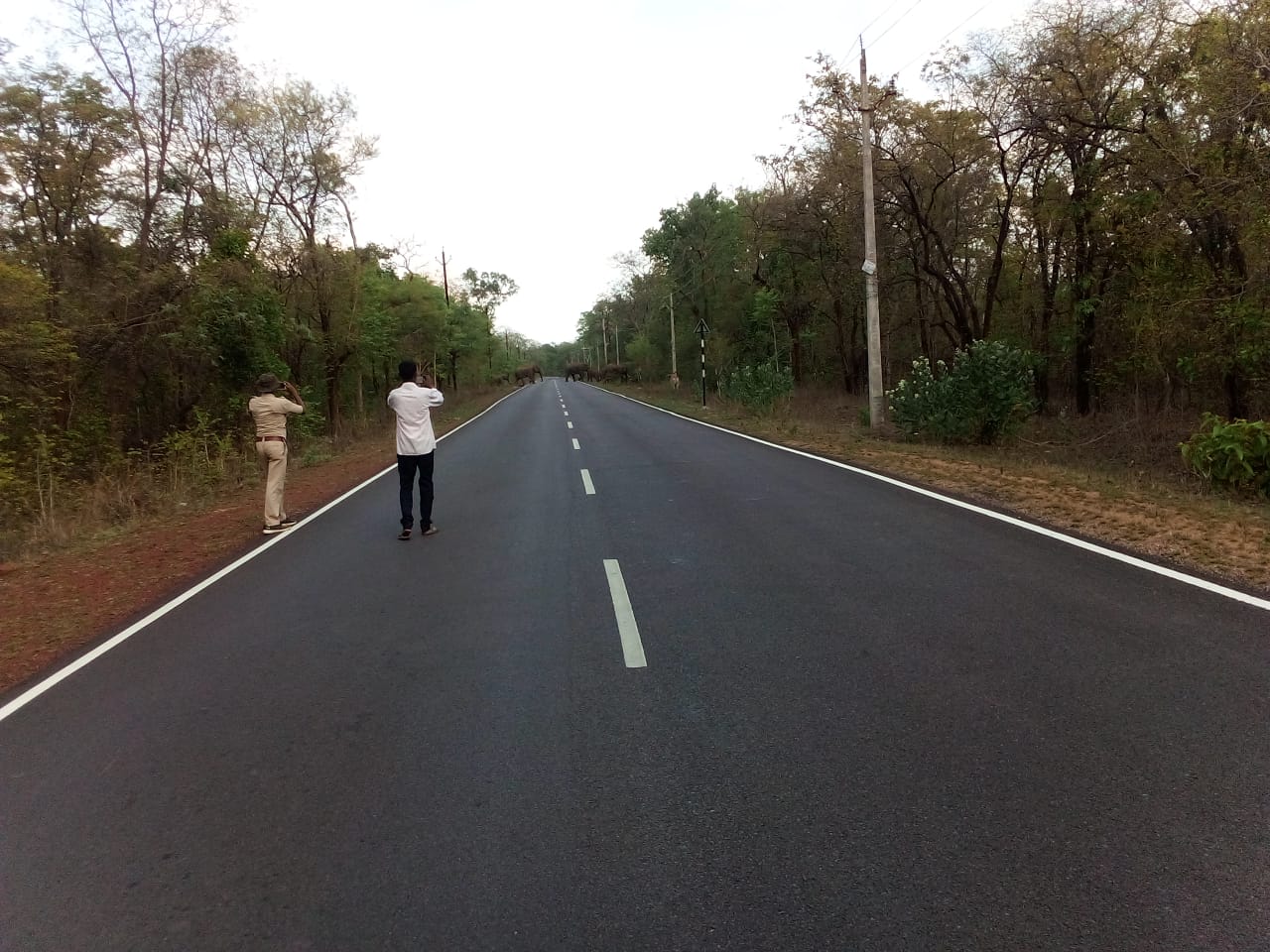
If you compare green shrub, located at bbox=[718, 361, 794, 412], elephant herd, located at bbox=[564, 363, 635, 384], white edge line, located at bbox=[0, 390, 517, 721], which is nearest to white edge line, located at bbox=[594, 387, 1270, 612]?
white edge line, located at bbox=[0, 390, 517, 721]

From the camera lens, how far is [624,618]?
5.95 metres

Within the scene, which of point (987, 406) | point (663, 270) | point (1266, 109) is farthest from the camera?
point (663, 270)

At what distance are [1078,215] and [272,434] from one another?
1958 cm

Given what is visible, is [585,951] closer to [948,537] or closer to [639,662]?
[639,662]

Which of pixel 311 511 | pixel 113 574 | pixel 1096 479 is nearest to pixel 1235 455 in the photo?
pixel 1096 479

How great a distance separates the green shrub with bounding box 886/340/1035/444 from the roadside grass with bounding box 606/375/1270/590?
45cm

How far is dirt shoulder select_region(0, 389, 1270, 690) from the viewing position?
6602 millimetres

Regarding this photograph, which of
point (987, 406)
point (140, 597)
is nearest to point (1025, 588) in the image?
point (140, 597)

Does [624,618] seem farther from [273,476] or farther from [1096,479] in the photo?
[1096,479]

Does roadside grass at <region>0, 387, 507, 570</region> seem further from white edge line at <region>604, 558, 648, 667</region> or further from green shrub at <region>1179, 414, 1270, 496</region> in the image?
green shrub at <region>1179, 414, 1270, 496</region>

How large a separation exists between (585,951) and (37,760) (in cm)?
329

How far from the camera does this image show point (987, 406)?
16.5 metres

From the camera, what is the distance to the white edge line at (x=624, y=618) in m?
5.16

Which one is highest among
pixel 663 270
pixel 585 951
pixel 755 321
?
pixel 663 270
